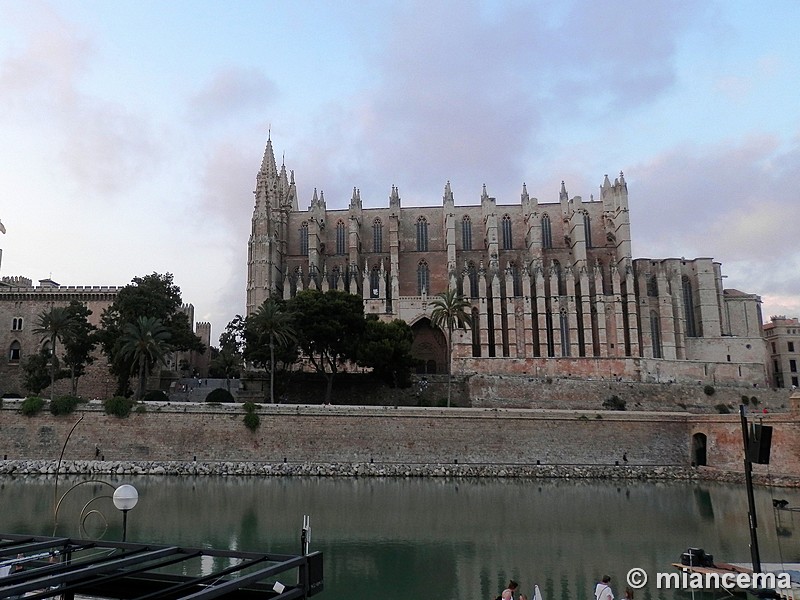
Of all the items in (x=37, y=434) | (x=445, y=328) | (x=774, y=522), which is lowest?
(x=774, y=522)

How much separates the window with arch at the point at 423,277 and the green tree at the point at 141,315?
69.2 ft

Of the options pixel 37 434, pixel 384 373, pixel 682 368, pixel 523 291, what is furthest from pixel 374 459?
pixel 682 368

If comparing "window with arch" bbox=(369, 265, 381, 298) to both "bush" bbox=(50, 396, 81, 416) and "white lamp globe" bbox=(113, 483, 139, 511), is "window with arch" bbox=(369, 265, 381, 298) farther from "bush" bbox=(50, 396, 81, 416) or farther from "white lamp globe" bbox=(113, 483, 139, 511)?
"white lamp globe" bbox=(113, 483, 139, 511)

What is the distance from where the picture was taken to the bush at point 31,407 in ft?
105

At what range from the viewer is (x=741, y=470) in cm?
3048

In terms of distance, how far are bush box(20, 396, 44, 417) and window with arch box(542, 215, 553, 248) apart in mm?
40204

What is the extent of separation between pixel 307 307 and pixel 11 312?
23.4 meters

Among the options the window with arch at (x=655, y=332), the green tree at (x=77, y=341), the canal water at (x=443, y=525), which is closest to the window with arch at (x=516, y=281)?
the window with arch at (x=655, y=332)

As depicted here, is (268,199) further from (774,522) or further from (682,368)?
(774,522)

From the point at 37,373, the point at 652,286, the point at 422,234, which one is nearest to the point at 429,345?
the point at 422,234

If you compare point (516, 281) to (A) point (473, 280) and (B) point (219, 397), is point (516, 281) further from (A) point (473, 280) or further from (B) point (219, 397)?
(B) point (219, 397)

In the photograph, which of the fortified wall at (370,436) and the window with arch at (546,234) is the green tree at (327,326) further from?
the window with arch at (546,234)

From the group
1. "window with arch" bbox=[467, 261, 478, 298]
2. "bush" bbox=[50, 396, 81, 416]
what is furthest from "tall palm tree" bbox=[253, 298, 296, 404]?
"window with arch" bbox=[467, 261, 478, 298]

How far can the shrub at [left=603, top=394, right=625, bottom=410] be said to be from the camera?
138 feet
